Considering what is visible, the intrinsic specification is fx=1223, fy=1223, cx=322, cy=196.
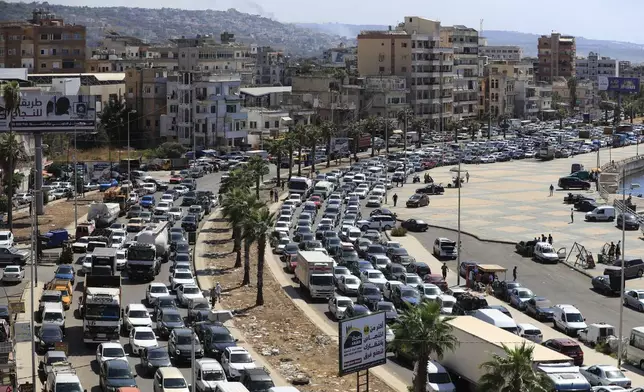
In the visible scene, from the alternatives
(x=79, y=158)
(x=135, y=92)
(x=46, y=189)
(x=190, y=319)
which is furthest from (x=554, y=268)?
(x=135, y=92)

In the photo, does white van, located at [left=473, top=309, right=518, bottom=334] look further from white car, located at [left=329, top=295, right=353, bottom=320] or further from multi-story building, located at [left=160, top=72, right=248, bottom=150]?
multi-story building, located at [left=160, top=72, right=248, bottom=150]

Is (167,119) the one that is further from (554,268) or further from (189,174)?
(554,268)

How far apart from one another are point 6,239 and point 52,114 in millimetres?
16649

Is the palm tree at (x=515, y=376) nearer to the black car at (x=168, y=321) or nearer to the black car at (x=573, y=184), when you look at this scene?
the black car at (x=168, y=321)

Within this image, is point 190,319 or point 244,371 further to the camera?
point 190,319

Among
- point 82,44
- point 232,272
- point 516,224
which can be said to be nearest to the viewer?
point 232,272

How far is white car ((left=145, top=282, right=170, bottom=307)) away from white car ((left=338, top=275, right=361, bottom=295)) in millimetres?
7201

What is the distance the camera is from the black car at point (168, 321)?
41.8 meters

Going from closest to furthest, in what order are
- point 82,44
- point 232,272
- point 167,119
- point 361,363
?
point 361,363, point 232,272, point 167,119, point 82,44

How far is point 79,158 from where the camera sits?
352 ft

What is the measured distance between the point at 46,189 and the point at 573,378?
2157 inches

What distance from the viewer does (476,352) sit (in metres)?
34.2

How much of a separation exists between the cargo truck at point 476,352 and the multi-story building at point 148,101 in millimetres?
85118

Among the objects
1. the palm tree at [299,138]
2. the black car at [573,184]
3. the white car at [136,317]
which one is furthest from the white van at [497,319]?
the black car at [573,184]
